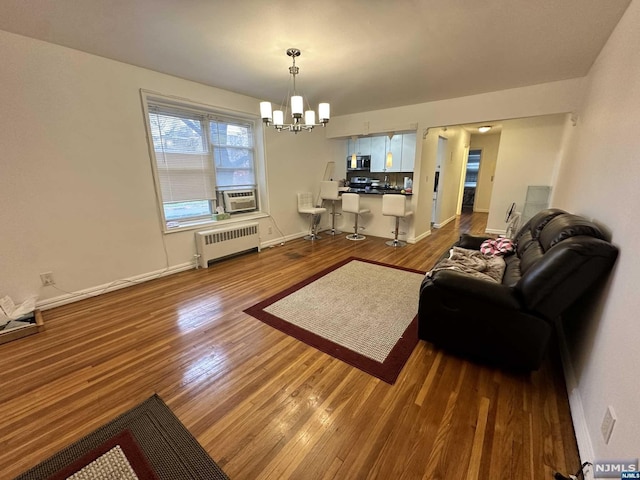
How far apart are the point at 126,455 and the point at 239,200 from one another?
364 centimetres

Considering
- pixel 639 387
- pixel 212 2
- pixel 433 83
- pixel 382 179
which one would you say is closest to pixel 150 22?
pixel 212 2

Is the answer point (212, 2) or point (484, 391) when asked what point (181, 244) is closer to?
point (212, 2)

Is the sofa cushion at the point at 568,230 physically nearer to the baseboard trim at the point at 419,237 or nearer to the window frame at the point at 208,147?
the baseboard trim at the point at 419,237

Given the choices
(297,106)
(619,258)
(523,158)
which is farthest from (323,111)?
(523,158)

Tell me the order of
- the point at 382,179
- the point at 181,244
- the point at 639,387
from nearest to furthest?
the point at 639,387, the point at 181,244, the point at 382,179

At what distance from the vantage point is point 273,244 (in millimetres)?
4918

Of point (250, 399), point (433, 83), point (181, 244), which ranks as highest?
point (433, 83)

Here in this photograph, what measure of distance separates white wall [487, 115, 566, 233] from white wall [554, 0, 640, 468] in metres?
2.91

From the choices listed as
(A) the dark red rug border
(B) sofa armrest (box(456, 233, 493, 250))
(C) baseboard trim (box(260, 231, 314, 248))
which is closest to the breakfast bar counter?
(C) baseboard trim (box(260, 231, 314, 248))

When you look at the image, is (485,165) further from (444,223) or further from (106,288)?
(106,288)

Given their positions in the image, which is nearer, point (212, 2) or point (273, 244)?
point (212, 2)

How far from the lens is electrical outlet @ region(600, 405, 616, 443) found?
1.04 m

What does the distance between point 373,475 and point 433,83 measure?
4065 millimetres

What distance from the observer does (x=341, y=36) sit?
2.29 m
